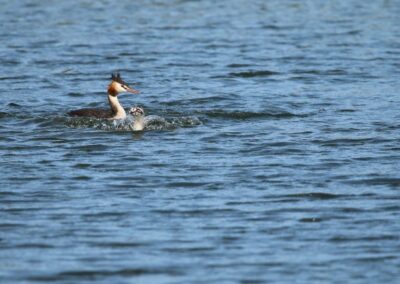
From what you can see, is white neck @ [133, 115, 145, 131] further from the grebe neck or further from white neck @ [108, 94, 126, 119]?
white neck @ [108, 94, 126, 119]

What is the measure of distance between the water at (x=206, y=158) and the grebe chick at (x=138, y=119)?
0.26 m

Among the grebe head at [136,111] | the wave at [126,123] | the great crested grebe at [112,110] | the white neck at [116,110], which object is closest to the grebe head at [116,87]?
the great crested grebe at [112,110]

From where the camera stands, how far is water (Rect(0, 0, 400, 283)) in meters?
9.95

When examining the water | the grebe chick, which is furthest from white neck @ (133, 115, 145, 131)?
the water

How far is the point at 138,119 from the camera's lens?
54.4ft

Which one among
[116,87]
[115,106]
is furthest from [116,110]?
[116,87]

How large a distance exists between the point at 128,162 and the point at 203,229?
3.36 m

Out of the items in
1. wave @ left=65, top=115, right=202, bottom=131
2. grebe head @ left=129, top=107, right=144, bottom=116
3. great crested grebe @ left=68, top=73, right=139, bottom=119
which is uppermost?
great crested grebe @ left=68, top=73, right=139, bottom=119

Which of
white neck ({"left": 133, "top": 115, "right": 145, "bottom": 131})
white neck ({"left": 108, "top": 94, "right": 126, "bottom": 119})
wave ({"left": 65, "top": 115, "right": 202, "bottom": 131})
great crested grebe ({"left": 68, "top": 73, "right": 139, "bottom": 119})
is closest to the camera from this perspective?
white neck ({"left": 133, "top": 115, "right": 145, "bottom": 131})

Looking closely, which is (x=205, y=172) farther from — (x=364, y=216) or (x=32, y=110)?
(x=32, y=110)

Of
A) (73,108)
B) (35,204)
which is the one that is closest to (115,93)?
(73,108)

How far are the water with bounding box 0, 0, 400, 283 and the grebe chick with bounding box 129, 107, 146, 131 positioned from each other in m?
0.26

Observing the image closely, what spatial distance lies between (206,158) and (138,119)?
8.39ft

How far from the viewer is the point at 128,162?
1399cm
